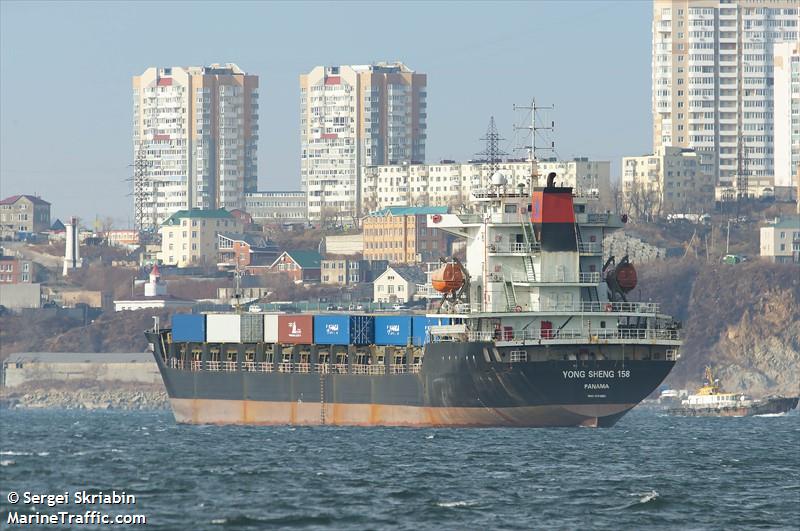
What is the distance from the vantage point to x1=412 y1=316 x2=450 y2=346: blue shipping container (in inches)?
3935

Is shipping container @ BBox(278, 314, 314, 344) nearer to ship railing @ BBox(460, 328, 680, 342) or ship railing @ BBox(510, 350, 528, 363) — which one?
ship railing @ BBox(460, 328, 680, 342)

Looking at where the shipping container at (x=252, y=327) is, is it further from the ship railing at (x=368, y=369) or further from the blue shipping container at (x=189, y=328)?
the ship railing at (x=368, y=369)

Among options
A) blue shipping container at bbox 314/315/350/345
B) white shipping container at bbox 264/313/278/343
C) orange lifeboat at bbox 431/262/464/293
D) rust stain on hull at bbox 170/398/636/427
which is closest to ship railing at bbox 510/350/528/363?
rust stain on hull at bbox 170/398/636/427

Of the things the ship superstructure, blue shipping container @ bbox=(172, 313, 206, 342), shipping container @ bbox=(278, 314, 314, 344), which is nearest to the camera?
the ship superstructure

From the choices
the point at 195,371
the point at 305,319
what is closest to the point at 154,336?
the point at 195,371

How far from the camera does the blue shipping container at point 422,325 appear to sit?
9994 centimetres

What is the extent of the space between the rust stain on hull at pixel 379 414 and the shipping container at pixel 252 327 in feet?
11.5

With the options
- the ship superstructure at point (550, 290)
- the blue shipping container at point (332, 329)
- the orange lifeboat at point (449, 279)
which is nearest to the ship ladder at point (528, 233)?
the ship superstructure at point (550, 290)

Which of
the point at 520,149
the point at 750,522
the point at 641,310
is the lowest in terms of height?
the point at 750,522

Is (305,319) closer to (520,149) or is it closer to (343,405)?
(343,405)

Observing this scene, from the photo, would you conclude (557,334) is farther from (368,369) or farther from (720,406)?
(720,406)

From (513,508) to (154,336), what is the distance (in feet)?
193

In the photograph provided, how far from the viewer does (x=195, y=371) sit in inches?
4402

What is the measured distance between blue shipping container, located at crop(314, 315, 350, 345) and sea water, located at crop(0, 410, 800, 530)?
8392 millimetres
